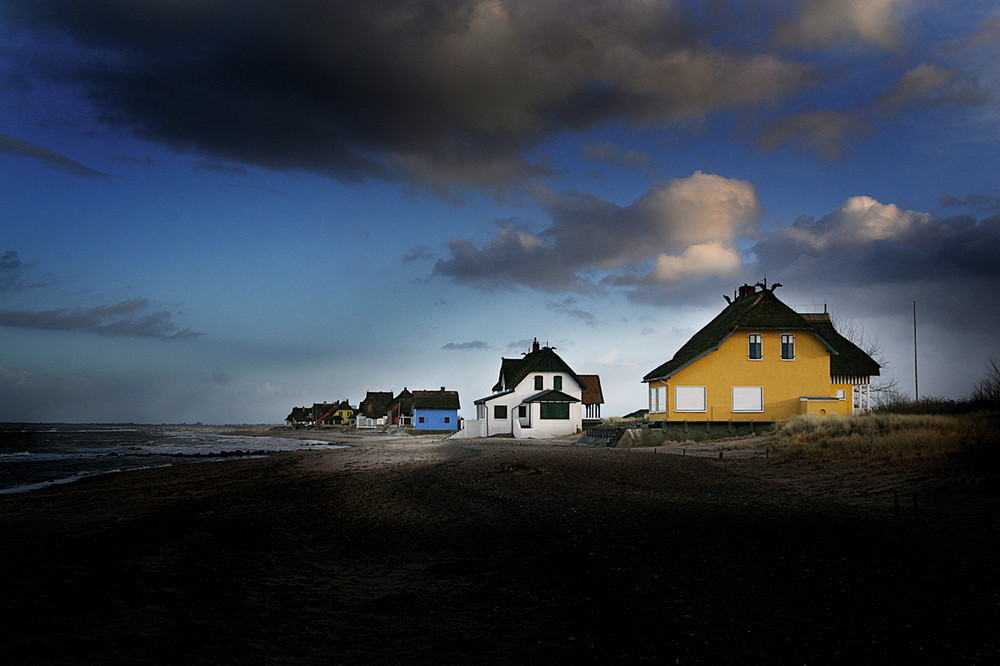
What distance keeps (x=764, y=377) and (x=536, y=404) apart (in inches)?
712

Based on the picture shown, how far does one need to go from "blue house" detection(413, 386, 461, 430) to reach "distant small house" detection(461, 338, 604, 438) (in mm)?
17547

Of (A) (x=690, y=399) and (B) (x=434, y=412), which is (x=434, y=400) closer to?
(B) (x=434, y=412)

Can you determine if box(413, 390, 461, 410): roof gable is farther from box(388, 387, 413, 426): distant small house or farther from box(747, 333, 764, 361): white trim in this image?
box(747, 333, 764, 361): white trim

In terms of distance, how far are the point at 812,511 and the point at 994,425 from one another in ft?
30.5

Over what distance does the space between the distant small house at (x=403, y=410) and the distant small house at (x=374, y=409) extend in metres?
9.67

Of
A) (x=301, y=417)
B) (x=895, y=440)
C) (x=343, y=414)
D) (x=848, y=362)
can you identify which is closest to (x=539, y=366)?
(x=848, y=362)

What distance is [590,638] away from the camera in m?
6.45

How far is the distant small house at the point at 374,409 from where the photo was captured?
119 m

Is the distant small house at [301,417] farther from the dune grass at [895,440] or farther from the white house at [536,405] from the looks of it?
the dune grass at [895,440]

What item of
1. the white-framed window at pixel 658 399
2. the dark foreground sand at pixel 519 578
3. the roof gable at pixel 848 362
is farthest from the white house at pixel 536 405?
the dark foreground sand at pixel 519 578

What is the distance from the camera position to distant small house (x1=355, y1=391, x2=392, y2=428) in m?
119

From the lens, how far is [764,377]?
3709 centimetres

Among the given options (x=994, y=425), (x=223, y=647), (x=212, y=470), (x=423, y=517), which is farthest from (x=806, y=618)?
(x=212, y=470)

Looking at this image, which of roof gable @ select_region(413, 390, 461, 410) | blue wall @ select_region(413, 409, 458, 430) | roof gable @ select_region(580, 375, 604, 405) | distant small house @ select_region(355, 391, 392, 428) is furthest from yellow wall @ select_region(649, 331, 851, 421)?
distant small house @ select_region(355, 391, 392, 428)
